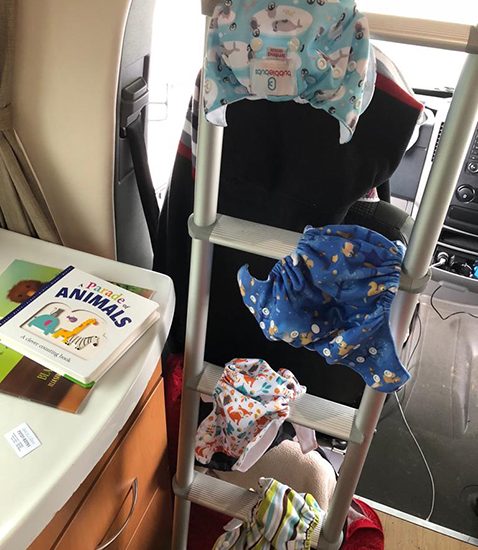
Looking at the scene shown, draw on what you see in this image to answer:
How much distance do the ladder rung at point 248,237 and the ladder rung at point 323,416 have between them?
30 cm

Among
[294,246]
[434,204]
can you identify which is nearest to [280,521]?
[294,246]

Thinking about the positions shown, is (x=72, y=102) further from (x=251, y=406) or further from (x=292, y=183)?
(x=251, y=406)

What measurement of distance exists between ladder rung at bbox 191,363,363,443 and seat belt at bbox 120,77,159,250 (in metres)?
0.38

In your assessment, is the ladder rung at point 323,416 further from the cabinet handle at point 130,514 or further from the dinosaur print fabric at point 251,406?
the cabinet handle at point 130,514

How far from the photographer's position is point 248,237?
791mm

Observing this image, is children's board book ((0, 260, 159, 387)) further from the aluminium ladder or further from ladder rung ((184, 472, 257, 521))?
ladder rung ((184, 472, 257, 521))

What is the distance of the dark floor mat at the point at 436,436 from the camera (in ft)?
4.89

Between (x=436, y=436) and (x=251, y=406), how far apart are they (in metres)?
0.94

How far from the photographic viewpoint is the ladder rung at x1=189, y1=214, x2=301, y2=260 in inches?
30.5

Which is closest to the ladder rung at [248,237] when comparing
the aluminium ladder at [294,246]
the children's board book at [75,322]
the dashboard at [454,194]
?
the aluminium ladder at [294,246]

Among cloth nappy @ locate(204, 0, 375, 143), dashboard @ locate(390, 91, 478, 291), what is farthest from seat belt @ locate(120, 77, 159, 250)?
dashboard @ locate(390, 91, 478, 291)

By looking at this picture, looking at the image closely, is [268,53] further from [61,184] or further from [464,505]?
[464,505]

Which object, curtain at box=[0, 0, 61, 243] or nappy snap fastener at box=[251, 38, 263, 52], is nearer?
nappy snap fastener at box=[251, 38, 263, 52]

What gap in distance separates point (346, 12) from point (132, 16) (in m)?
Result: 0.39
